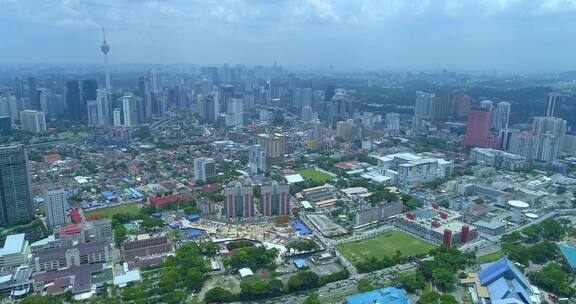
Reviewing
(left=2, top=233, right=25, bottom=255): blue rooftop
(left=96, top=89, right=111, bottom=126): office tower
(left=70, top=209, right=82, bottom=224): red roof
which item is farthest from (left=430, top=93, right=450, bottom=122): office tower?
(left=2, top=233, right=25, bottom=255): blue rooftop

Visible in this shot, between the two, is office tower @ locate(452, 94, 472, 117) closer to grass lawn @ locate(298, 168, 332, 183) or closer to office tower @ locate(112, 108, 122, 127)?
grass lawn @ locate(298, 168, 332, 183)

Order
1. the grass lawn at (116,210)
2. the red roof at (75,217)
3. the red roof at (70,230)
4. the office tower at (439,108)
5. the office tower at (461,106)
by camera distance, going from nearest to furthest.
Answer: the red roof at (70,230)
the red roof at (75,217)
the grass lawn at (116,210)
the office tower at (439,108)
the office tower at (461,106)

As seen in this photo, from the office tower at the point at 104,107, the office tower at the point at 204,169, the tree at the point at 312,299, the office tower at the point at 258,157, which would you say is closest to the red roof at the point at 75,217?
the office tower at the point at 204,169

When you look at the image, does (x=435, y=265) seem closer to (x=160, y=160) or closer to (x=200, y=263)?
(x=200, y=263)

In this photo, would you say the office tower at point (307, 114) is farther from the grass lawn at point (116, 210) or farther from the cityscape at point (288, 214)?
the grass lawn at point (116, 210)

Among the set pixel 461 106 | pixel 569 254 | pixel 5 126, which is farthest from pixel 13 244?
pixel 461 106

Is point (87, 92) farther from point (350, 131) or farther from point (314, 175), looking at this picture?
point (314, 175)
